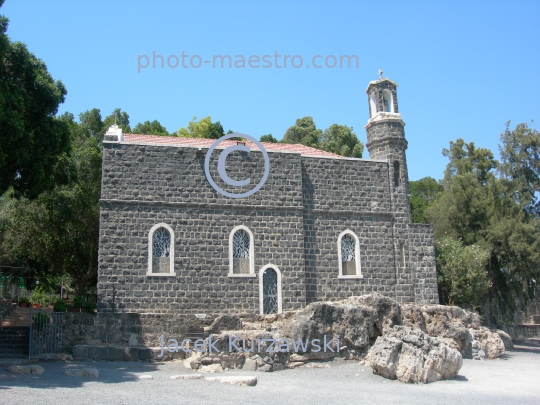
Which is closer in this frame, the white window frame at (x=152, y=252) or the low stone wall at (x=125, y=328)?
the low stone wall at (x=125, y=328)

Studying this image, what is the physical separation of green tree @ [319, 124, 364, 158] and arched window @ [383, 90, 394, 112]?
1705 centimetres

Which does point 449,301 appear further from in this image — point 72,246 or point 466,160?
point 72,246

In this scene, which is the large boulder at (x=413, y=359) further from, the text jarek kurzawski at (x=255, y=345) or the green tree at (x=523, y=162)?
the green tree at (x=523, y=162)

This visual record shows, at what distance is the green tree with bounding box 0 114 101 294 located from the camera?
919 inches

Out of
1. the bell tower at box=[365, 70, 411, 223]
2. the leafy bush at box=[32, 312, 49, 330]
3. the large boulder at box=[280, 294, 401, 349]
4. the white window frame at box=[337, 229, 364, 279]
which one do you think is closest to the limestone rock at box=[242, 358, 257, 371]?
the large boulder at box=[280, 294, 401, 349]

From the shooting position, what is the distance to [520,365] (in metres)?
17.5

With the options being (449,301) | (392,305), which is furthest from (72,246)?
(449,301)

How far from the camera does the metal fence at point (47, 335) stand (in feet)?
52.7

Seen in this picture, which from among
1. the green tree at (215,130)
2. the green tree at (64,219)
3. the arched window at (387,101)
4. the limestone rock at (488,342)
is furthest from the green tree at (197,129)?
the limestone rock at (488,342)

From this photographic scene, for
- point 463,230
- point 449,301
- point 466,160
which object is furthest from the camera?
point 466,160

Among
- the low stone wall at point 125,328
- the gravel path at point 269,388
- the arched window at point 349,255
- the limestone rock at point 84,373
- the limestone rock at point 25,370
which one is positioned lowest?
the gravel path at point 269,388

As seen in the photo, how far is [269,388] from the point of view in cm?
1271

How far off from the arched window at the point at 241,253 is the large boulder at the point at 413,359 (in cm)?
545

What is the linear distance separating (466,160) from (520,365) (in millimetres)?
13877
